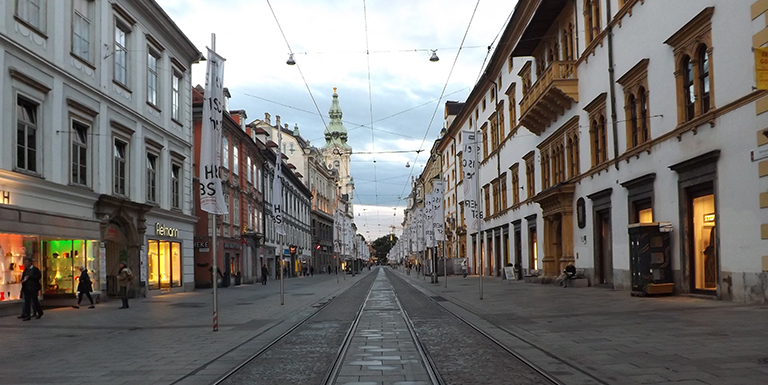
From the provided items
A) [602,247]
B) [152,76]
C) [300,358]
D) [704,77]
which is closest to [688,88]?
[704,77]

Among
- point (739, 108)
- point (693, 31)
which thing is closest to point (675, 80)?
point (693, 31)

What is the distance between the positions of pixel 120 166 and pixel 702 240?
2173cm

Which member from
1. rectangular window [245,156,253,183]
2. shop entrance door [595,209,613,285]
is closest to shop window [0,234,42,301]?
shop entrance door [595,209,613,285]

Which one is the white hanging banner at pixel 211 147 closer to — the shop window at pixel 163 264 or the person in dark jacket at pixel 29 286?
the person in dark jacket at pixel 29 286

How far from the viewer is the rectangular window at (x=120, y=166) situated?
2758 cm

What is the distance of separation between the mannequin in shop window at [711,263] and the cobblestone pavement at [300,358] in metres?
10.3

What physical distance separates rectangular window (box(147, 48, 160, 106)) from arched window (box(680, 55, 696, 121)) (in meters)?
22.0

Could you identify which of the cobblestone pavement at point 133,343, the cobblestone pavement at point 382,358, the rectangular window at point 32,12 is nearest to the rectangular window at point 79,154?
the rectangular window at point 32,12

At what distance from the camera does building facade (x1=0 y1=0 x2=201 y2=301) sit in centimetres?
2055

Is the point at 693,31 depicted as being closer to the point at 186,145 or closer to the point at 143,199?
the point at 143,199

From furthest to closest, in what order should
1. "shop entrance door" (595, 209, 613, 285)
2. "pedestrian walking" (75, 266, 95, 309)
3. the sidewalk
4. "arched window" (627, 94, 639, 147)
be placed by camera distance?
"shop entrance door" (595, 209, 613, 285), "arched window" (627, 94, 639, 147), "pedestrian walking" (75, 266, 95, 309), the sidewalk

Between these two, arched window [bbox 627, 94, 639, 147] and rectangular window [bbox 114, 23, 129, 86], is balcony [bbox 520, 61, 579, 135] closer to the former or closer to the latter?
arched window [bbox 627, 94, 639, 147]

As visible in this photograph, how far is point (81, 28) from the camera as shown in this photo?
80.4 feet

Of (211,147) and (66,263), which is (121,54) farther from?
(211,147)
